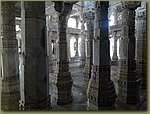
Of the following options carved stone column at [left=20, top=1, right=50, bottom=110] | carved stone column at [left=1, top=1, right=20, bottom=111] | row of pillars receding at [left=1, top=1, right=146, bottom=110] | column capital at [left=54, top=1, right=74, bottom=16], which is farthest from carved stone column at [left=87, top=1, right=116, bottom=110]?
carved stone column at [left=1, top=1, right=20, bottom=111]

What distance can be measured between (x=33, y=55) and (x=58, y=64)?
9.79 feet

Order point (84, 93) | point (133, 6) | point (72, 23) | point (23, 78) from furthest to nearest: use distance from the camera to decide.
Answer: point (72, 23)
point (84, 93)
point (133, 6)
point (23, 78)

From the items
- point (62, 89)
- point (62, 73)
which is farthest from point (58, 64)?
point (62, 89)

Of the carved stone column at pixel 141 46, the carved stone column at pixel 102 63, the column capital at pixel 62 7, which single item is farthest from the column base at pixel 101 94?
the carved stone column at pixel 141 46

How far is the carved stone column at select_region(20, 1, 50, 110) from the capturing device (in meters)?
2.31

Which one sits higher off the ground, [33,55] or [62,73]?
[33,55]

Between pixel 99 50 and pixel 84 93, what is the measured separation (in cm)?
A: 274

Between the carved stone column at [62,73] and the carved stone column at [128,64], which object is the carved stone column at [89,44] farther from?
the carved stone column at [128,64]

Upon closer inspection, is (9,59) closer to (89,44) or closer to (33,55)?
(33,55)

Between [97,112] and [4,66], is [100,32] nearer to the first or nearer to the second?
[97,112]

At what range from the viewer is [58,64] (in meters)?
5.30

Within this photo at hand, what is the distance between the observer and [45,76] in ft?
8.18

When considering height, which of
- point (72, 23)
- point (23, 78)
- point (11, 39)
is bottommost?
point (23, 78)

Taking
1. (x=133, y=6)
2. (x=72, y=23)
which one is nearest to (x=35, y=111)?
(x=133, y=6)
